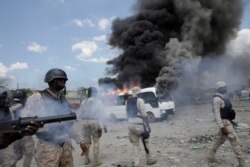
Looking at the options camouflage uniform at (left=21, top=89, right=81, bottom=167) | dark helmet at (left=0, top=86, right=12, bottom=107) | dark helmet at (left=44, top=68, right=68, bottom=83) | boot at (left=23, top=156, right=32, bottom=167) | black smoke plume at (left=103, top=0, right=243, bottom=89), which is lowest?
boot at (left=23, top=156, right=32, bottom=167)

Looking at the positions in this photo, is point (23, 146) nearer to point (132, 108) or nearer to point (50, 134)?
Answer: point (50, 134)

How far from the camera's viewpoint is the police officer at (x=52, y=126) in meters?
3.99

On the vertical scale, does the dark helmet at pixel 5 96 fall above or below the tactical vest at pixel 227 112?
above

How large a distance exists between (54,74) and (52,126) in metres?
0.68

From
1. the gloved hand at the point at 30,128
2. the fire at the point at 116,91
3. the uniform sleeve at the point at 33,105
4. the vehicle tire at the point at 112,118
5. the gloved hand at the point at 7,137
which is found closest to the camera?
the gloved hand at the point at 7,137

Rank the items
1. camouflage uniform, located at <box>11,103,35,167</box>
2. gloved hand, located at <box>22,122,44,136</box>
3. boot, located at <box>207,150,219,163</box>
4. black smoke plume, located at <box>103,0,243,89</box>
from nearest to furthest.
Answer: gloved hand, located at <box>22,122,44,136</box> < camouflage uniform, located at <box>11,103,35,167</box> < boot, located at <box>207,150,219,163</box> < black smoke plume, located at <box>103,0,243,89</box>

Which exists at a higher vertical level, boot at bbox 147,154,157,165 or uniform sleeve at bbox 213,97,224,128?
uniform sleeve at bbox 213,97,224,128

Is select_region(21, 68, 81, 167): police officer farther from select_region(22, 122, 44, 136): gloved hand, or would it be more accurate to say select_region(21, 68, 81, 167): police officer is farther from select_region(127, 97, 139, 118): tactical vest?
select_region(127, 97, 139, 118): tactical vest

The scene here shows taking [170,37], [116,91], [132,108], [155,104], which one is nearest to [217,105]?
[132,108]

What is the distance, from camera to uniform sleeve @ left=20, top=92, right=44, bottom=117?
393 centimetres

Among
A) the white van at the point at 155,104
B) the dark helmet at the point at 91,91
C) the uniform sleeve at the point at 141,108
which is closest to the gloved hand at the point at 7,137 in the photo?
the uniform sleeve at the point at 141,108

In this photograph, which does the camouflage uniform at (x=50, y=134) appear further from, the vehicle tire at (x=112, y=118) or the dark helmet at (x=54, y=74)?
the vehicle tire at (x=112, y=118)

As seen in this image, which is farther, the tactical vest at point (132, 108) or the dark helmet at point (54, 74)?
the tactical vest at point (132, 108)

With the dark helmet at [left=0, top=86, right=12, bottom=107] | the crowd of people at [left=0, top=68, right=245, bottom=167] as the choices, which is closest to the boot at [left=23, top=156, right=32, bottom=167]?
the crowd of people at [left=0, top=68, right=245, bottom=167]
